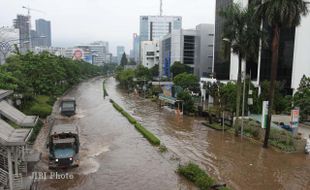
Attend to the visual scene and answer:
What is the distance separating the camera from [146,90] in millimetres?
77312

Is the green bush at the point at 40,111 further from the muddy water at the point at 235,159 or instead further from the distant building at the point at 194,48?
the distant building at the point at 194,48

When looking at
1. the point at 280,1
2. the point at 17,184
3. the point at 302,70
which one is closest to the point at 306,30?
the point at 302,70

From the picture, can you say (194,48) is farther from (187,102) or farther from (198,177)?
(198,177)

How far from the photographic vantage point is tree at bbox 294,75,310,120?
33.4m

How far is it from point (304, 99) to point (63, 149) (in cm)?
2504

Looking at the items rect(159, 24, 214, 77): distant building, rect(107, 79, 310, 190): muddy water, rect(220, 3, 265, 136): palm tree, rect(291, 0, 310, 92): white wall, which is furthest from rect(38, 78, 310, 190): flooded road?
rect(159, 24, 214, 77): distant building

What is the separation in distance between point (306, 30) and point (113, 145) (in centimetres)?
3002

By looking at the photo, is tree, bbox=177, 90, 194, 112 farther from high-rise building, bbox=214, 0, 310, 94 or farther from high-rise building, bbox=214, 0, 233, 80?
high-rise building, bbox=214, 0, 233, 80

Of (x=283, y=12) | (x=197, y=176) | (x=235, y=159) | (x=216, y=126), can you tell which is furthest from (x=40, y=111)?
(x=283, y=12)

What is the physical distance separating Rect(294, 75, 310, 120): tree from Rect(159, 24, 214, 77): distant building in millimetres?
52598

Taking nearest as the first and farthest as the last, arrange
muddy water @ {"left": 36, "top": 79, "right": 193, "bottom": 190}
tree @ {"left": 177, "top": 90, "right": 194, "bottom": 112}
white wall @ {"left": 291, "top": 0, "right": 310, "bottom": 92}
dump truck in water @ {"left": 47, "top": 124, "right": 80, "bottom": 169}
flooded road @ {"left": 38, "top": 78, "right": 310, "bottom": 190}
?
1. muddy water @ {"left": 36, "top": 79, "right": 193, "bottom": 190}
2. flooded road @ {"left": 38, "top": 78, "right": 310, "bottom": 190}
3. dump truck in water @ {"left": 47, "top": 124, "right": 80, "bottom": 169}
4. white wall @ {"left": 291, "top": 0, "right": 310, "bottom": 92}
5. tree @ {"left": 177, "top": 90, "right": 194, "bottom": 112}

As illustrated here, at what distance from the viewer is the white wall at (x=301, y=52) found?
138 ft

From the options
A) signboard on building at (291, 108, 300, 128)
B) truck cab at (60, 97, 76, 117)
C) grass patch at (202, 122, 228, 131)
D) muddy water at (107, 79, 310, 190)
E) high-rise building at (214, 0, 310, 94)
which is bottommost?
muddy water at (107, 79, 310, 190)

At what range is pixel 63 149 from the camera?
2166 centimetres
